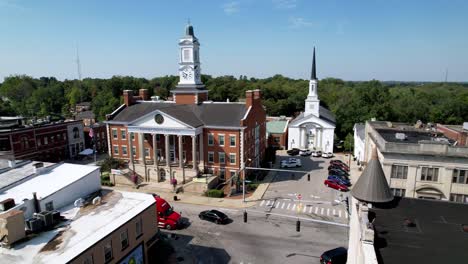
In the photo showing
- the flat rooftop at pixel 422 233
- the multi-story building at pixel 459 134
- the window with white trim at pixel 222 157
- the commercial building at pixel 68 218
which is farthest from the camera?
the window with white trim at pixel 222 157

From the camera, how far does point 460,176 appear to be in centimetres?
2772

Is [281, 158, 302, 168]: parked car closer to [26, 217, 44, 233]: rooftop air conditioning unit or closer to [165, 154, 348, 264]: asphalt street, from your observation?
[165, 154, 348, 264]: asphalt street

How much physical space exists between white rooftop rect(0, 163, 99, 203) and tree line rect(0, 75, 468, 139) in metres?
57.0

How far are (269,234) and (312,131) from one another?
36.9m

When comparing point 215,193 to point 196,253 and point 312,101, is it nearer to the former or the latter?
point 196,253

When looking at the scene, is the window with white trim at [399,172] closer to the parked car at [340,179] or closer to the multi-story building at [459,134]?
the multi-story building at [459,134]

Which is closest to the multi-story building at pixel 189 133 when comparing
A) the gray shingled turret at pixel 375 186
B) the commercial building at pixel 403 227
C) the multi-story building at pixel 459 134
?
the multi-story building at pixel 459 134

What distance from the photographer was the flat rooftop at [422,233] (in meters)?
10.4

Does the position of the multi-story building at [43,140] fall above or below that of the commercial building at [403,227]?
below

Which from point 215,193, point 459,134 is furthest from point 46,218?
point 459,134

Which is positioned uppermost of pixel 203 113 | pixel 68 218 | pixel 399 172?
pixel 203 113

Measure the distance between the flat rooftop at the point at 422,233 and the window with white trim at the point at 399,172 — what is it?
15.4m

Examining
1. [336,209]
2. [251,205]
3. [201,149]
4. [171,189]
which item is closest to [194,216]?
[251,205]

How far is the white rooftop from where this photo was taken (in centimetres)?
2029
